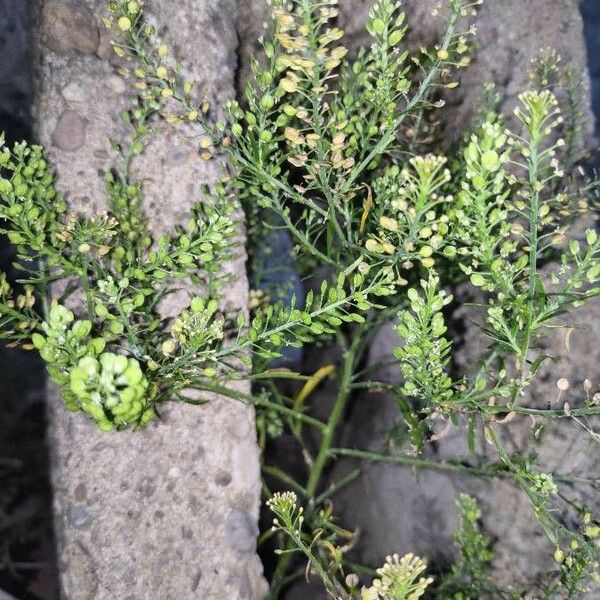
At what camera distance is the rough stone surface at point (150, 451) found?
827 mm

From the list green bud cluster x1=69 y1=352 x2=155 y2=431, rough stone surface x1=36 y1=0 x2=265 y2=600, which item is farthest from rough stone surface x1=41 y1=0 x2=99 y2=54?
green bud cluster x1=69 y1=352 x2=155 y2=431

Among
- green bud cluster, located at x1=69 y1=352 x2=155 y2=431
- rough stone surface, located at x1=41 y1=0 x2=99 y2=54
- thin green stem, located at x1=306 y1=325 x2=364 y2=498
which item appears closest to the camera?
green bud cluster, located at x1=69 y1=352 x2=155 y2=431

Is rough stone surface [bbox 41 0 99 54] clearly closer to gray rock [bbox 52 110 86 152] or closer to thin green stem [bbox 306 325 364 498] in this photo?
gray rock [bbox 52 110 86 152]

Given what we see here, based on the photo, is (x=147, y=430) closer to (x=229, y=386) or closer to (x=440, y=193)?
(x=229, y=386)

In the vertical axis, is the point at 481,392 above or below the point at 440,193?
below

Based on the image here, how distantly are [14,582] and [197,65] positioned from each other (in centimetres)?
118

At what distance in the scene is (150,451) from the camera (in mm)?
847

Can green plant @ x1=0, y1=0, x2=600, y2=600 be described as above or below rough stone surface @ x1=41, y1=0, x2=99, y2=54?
below

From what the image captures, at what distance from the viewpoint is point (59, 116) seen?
84 cm

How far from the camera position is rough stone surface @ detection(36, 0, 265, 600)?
2.71ft

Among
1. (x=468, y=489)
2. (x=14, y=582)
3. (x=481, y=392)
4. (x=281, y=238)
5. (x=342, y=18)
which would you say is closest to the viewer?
(x=481, y=392)

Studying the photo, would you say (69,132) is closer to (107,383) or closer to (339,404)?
(107,383)

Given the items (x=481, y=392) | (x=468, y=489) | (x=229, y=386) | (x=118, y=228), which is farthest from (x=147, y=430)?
(x=468, y=489)

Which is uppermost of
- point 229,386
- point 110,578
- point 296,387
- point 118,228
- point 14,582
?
point 118,228
